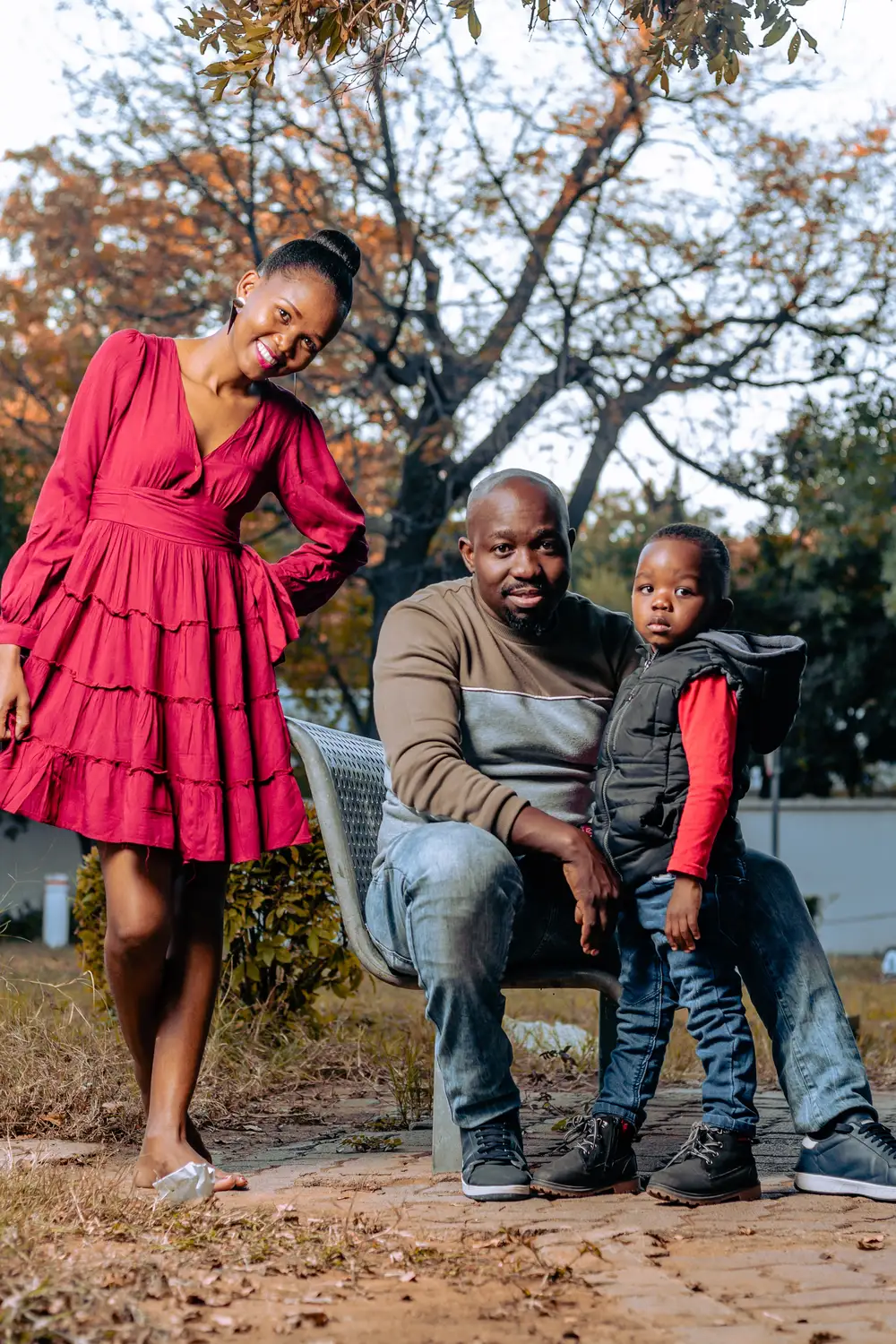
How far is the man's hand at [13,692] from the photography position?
3.05 metres

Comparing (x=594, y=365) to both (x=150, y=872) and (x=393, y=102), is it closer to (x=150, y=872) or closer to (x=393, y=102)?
(x=393, y=102)

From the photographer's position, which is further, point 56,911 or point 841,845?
point 841,845

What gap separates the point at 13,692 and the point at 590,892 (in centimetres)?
124

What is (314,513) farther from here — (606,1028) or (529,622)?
(606,1028)

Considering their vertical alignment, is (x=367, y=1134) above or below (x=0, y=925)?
below

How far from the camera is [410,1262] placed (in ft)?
7.94

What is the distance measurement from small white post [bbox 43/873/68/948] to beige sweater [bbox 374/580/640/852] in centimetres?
1626

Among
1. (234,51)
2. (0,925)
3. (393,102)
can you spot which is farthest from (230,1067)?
(393,102)

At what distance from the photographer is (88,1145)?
3613mm

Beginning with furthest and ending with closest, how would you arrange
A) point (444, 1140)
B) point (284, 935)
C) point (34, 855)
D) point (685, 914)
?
point (34, 855) < point (284, 935) < point (444, 1140) < point (685, 914)

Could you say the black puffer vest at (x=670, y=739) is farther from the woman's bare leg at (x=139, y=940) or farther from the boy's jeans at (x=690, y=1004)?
the woman's bare leg at (x=139, y=940)

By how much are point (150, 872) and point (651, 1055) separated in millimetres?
1108

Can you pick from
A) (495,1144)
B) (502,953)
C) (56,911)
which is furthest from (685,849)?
(56,911)

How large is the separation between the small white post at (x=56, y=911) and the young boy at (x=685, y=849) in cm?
1653
